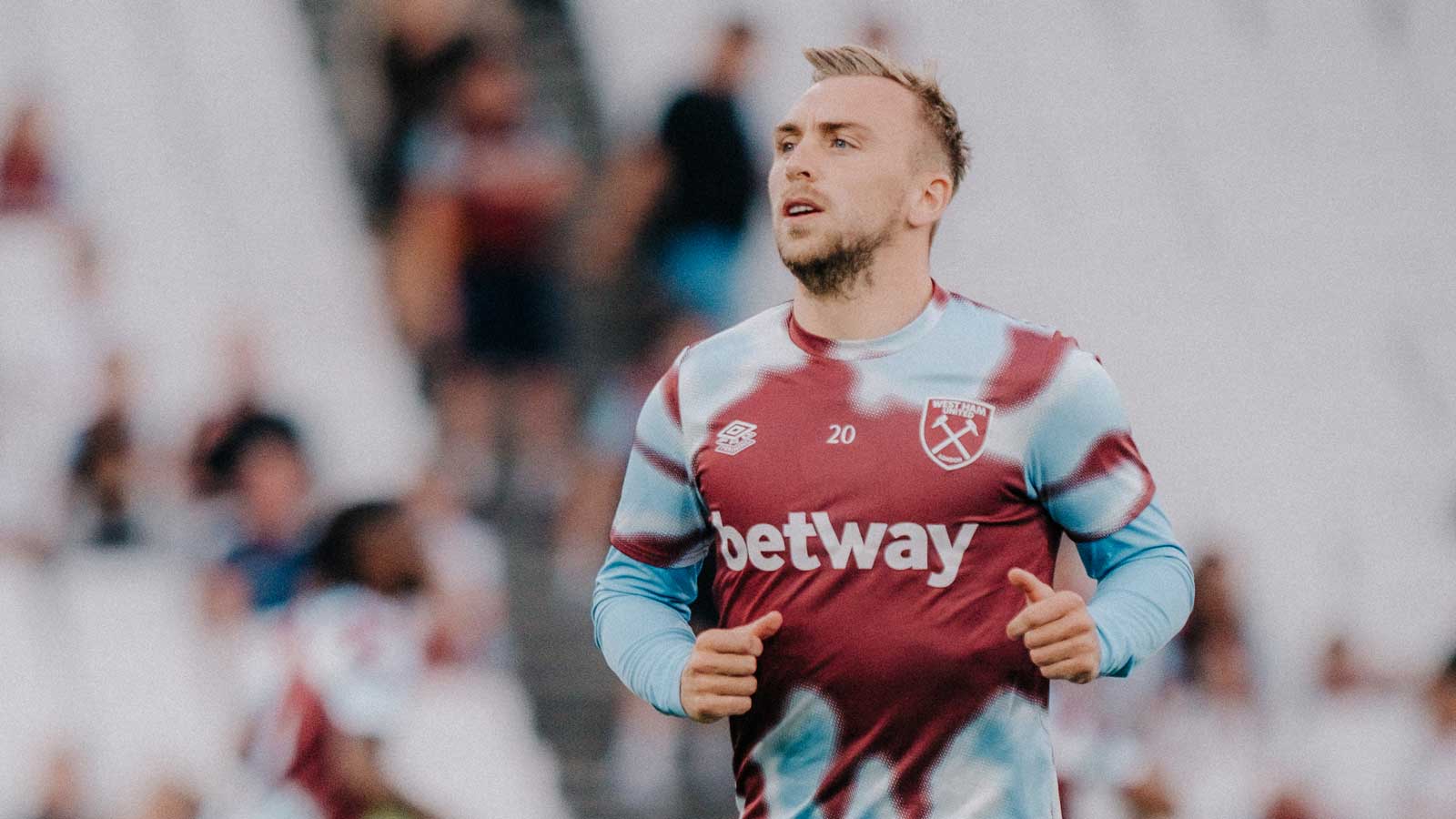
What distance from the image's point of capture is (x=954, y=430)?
315 cm

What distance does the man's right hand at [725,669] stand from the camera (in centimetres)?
302

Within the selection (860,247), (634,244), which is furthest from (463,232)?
(860,247)

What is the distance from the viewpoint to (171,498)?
845 cm

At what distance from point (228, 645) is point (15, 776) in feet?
3.29

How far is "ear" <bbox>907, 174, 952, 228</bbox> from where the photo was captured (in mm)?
3332

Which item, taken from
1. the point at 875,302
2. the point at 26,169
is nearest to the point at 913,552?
the point at 875,302

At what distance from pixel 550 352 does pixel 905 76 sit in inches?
211

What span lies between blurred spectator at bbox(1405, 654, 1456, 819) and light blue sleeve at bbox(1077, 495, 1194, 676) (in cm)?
486

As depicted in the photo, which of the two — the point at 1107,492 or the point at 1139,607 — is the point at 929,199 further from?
the point at 1139,607

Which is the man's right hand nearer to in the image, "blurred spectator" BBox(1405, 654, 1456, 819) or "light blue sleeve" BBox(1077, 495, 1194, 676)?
"light blue sleeve" BBox(1077, 495, 1194, 676)

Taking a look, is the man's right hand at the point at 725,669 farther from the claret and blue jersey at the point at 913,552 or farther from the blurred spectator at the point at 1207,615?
the blurred spectator at the point at 1207,615

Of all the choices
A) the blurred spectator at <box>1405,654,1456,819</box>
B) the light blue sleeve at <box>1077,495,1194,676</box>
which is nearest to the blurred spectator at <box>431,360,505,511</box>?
the blurred spectator at <box>1405,654,1456,819</box>

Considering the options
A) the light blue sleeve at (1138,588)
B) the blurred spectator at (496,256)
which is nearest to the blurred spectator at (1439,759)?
the blurred spectator at (496,256)

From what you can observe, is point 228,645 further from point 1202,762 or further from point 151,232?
point 1202,762
